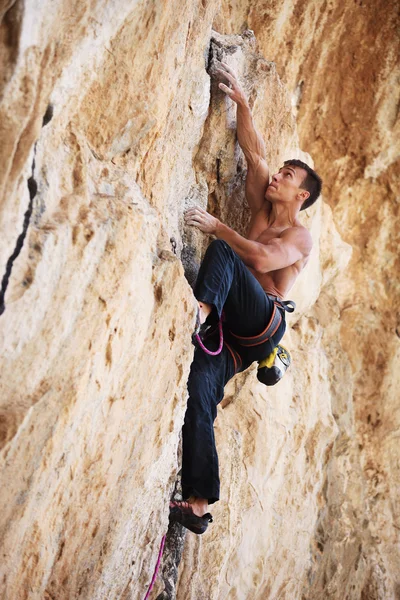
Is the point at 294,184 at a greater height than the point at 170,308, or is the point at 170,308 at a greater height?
the point at 294,184

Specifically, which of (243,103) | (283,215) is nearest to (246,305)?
(283,215)

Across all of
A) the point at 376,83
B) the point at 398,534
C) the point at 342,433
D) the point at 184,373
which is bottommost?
the point at 398,534

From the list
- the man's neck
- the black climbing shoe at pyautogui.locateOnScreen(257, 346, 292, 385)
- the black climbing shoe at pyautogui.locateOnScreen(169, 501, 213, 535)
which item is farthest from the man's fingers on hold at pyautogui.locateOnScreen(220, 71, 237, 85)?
the black climbing shoe at pyautogui.locateOnScreen(169, 501, 213, 535)

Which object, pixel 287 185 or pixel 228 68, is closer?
pixel 228 68

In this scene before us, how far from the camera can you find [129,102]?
3.30 metres

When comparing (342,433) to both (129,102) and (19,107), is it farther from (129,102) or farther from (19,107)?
(19,107)

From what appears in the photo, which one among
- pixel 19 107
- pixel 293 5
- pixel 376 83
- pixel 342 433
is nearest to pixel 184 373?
pixel 19 107

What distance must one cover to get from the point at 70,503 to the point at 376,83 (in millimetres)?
5075

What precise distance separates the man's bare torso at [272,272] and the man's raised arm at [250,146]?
5.6 inches

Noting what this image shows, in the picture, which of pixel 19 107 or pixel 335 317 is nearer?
pixel 19 107

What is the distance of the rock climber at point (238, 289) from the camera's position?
3.83 metres

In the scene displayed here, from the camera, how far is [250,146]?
4.70 meters

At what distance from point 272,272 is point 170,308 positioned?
1.49 m

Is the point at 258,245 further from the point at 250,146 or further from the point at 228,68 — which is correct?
the point at 228,68
